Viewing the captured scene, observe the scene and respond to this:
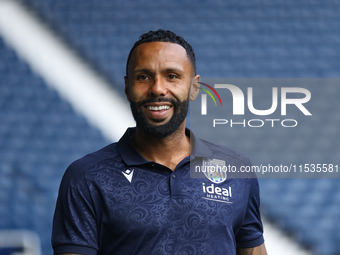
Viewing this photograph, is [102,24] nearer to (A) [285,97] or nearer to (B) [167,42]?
(A) [285,97]

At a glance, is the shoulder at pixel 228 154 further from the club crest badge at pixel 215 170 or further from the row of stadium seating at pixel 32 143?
the row of stadium seating at pixel 32 143

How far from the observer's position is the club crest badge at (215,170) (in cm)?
114

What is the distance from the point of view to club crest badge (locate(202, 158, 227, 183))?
1.14 meters

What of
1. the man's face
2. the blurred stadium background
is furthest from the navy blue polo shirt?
the blurred stadium background

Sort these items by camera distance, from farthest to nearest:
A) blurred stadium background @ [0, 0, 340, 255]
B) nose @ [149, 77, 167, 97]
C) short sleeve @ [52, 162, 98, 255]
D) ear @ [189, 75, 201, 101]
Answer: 1. blurred stadium background @ [0, 0, 340, 255]
2. ear @ [189, 75, 201, 101]
3. nose @ [149, 77, 167, 97]
4. short sleeve @ [52, 162, 98, 255]

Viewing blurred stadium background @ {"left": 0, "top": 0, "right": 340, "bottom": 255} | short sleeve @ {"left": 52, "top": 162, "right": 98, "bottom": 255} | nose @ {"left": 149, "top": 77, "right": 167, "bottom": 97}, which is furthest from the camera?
blurred stadium background @ {"left": 0, "top": 0, "right": 340, "bottom": 255}

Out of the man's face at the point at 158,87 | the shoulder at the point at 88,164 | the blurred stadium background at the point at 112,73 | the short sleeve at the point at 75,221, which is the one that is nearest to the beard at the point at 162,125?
the man's face at the point at 158,87

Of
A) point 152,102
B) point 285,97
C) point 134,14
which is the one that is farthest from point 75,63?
point 152,102

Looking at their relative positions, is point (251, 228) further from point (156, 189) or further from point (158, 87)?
point (158, 87)

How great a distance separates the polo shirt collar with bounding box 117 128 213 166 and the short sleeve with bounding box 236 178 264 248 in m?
0.21

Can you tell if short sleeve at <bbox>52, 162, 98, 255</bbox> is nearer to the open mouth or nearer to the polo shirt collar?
the polo shirt collar

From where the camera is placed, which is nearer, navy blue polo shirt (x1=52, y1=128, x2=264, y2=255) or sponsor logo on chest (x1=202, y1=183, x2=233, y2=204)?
navy blue polo shirt (x1=52, y1=128, x2=264, y2=255)

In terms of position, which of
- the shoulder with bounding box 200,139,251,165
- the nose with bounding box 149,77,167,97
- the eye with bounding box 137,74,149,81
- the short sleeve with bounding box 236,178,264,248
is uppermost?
the eye with bounding box 137,74,149,81

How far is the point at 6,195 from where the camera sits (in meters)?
2.58
